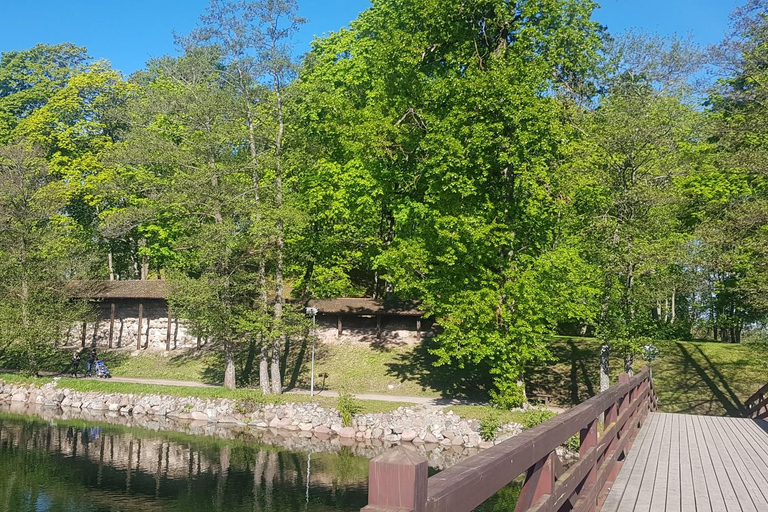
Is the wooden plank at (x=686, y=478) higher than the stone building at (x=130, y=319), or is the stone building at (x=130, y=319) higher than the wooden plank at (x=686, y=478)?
the stone building at (x=130, y=319)

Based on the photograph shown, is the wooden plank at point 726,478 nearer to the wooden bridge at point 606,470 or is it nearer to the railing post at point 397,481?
the wooden bridge at point 606,470

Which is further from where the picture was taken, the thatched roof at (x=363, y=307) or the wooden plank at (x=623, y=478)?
the thatched roof at (x=363, y=307)

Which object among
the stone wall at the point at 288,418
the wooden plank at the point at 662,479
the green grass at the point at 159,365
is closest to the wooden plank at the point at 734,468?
the wooden plank at the point at 662,479

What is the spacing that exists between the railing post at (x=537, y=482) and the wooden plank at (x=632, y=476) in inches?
104

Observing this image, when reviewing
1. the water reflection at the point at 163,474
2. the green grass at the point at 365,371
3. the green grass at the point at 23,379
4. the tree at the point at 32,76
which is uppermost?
the tree at the point at 32,76

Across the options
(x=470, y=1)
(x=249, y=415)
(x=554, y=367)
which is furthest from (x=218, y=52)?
(x=554, y=367)

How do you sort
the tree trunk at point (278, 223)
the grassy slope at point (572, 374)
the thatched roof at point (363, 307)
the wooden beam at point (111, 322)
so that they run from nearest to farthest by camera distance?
the grassy slope at point (572, 374) < the tree trunk at point (278, 223) < the thatched roof at point (363, 307) < the wooden beam at point (111, 322)

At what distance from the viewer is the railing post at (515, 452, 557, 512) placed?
3.71m

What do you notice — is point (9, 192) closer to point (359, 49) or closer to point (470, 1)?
point (359, 49)

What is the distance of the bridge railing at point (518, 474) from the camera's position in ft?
7.07

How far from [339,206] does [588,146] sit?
10.7m

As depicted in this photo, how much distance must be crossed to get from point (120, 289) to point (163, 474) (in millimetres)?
22311

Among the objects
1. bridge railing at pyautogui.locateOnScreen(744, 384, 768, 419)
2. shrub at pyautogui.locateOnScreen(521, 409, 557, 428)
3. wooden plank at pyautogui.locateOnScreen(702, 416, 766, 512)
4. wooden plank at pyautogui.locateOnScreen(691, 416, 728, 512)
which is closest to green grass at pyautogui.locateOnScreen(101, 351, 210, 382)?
shrub at pyautogui.locateOnScreen(521, 409, 557, 428)

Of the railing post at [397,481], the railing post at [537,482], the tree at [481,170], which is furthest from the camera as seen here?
the tree at [481,170]
